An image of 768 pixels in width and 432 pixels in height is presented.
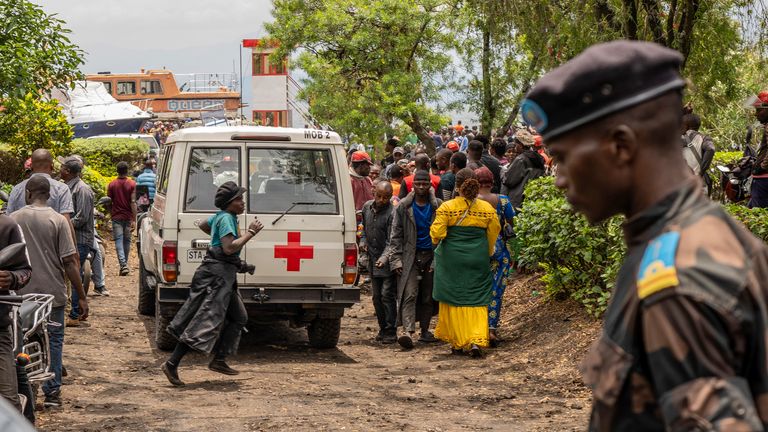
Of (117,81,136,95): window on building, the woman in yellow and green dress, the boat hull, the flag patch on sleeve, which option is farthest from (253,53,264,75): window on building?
(117,81,136,95): window on building

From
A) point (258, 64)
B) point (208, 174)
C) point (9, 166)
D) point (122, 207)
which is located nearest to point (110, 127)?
point (258, 64)

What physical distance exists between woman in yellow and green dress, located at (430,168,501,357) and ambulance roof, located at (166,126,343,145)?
1.28 m

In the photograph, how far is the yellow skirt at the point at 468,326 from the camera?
425 inches

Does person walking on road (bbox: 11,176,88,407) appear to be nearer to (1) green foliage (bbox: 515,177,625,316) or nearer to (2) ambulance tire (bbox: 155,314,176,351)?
(2) ambulance tire (bbox: 155,314,176,351)

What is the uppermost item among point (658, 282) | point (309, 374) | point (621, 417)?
point (658, 282)

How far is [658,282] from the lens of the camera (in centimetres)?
190

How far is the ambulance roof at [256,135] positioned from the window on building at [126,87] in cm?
6543

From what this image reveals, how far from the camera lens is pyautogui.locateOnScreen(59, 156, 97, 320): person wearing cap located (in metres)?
12.1

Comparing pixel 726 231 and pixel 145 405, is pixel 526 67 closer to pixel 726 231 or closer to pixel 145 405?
pixel 145 405

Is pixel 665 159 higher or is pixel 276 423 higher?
pixel 665 159

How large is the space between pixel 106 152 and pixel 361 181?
14.3m

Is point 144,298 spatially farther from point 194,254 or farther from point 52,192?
point 194,254

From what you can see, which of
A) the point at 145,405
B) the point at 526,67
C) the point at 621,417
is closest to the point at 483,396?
the point at 145,405

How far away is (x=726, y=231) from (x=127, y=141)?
92.3 feet
